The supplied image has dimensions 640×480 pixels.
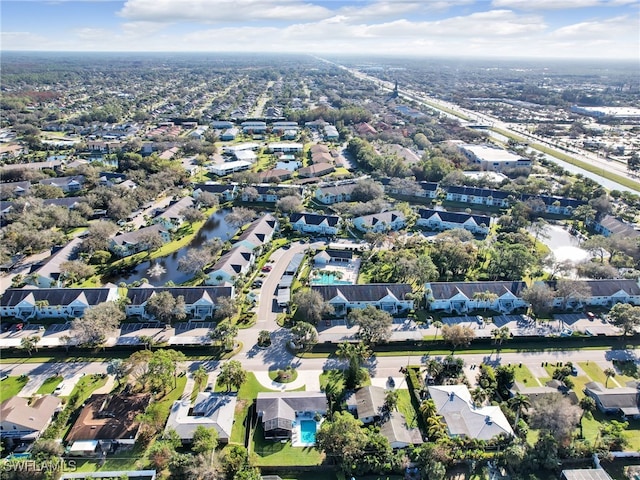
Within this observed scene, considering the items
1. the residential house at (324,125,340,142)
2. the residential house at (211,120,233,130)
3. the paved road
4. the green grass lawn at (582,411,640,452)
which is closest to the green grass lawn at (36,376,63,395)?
the paved road

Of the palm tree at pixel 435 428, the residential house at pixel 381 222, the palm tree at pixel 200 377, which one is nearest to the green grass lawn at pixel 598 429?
the palm tree at pixel 435 428

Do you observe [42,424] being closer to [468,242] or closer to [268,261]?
[268,261]

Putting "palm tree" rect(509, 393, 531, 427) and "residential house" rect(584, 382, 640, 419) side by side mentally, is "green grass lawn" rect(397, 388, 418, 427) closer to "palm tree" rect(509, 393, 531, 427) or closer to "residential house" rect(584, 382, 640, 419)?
"palm tree" rect(509, 393, 531, 427)

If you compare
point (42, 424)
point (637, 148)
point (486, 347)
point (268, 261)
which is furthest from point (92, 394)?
point (637, 148)

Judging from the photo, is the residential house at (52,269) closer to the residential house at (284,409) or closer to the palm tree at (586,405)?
the residential house at (284,409)

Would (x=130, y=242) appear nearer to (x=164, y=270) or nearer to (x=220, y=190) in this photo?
(x=164, y=270)
